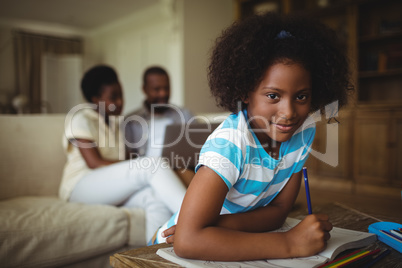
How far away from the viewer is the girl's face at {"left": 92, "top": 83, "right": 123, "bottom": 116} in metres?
1.83

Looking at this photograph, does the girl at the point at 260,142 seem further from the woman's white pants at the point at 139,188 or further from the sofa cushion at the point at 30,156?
the sofa cushion at the point at 30,156

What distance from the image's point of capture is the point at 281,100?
2.18 ft

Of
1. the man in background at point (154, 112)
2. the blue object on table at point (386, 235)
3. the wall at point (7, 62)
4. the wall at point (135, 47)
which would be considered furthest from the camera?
the wall at point (7, 62)

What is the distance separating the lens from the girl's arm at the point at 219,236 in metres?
0.53

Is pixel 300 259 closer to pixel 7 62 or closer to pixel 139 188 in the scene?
pixel 139 188

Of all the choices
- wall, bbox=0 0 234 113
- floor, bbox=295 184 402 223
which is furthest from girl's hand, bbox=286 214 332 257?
wall, bbox=0 0 234 113

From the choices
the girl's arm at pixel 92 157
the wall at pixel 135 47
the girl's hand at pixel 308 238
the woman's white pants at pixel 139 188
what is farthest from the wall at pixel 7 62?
the girl's hand at pixel 308 238

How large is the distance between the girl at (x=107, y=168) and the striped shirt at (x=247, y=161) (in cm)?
51

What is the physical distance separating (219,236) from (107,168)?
37.4 inches

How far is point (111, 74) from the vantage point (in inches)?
73.4

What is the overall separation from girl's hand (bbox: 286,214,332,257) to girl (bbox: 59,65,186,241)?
0.68 meters

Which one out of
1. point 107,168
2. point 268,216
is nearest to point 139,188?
point 107,168

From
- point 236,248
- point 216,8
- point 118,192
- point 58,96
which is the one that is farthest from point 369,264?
point 58,96

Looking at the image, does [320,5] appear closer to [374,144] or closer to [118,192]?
[374,144]
